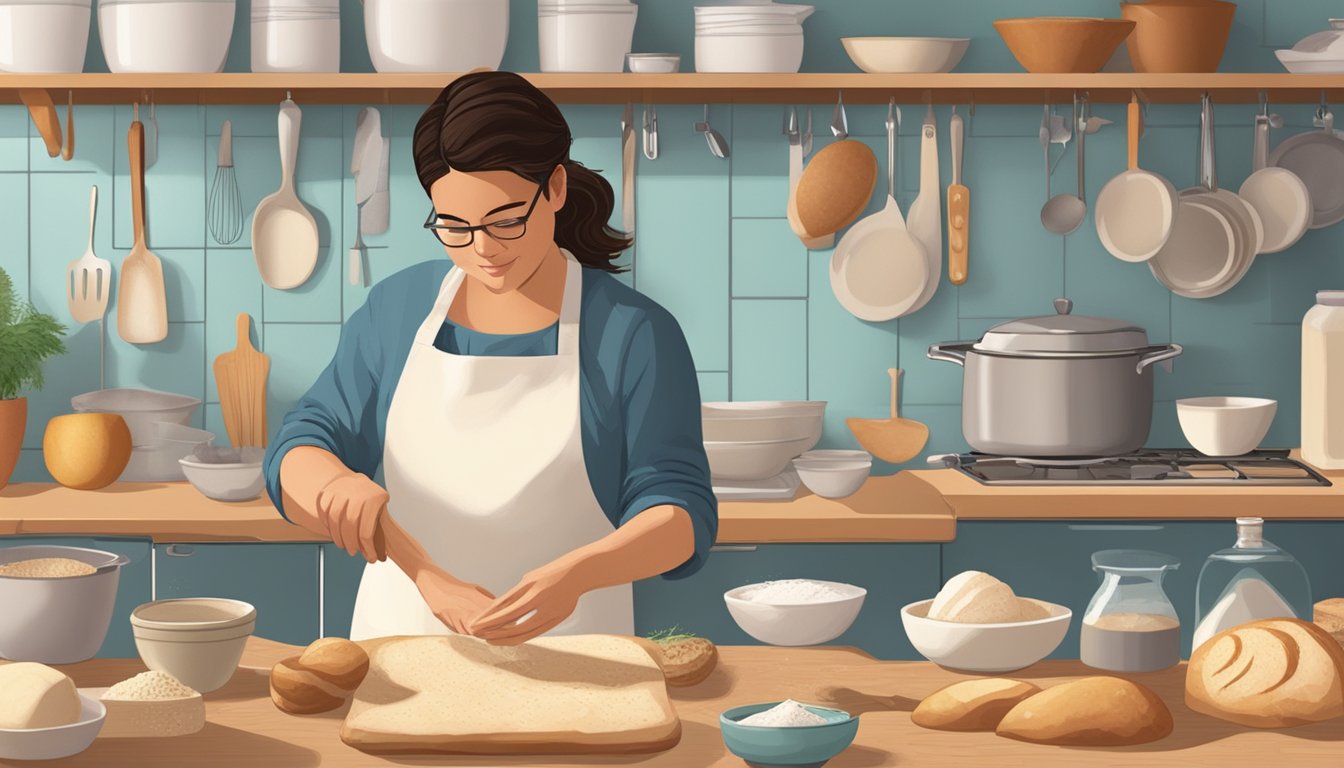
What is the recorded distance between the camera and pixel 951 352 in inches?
121

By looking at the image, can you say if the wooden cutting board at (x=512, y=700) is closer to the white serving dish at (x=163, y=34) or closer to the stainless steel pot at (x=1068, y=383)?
the stainless steel pot at (x=1068, y=383)

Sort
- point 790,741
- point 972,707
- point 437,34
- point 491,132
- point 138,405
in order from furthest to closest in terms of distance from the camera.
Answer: point 138,405 < point 437,34 < point 491,132 < point 972,707 < point 790,741

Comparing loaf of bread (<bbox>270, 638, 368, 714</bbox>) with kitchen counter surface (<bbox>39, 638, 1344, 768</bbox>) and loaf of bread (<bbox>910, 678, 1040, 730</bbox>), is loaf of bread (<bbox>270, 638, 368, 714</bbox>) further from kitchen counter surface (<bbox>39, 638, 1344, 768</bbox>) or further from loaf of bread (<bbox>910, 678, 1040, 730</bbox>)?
loaf of bread (<bbox>910, 678, 1040, 730</bbox>)

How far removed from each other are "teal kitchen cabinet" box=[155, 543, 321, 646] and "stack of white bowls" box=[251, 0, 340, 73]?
881mm

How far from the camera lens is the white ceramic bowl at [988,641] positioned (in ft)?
5.34

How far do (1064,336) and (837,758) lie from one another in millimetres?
1617

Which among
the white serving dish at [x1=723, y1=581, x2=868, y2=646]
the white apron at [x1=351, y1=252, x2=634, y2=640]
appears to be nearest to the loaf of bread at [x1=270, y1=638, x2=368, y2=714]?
the white serving dish at [x1=723, y1=581, x2=868, y2=646]

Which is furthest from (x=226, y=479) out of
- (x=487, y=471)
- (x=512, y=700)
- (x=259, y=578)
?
(x=512, y=700)

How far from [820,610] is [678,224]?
162 centimetres

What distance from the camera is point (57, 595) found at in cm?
163

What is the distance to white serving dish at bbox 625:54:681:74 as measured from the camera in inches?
117

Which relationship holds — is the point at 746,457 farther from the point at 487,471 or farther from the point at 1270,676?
the point at 1270,676

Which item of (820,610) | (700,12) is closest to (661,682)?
(820,610)

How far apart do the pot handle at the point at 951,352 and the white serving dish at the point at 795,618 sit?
1.36 m
